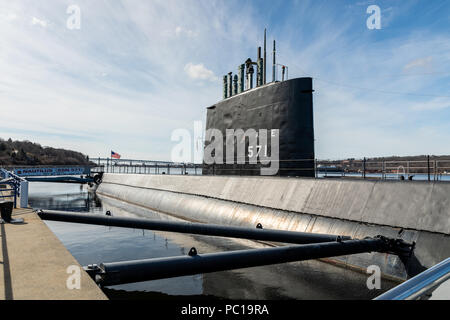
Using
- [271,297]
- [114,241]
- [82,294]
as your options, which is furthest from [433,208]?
[114,241]

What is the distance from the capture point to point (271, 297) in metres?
6.15

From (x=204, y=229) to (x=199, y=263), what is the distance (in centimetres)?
248

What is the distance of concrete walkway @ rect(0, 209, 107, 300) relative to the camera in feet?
12.3

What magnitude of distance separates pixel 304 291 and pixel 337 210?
110 inches

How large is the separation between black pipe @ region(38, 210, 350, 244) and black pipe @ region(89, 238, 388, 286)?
2.73 feet

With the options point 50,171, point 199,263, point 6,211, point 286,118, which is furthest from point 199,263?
point 50,171

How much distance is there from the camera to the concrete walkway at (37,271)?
12.3ft

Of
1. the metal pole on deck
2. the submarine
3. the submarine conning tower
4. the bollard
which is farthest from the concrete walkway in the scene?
the submarine conning tower

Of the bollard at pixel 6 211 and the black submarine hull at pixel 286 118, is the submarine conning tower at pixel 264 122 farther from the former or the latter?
the bollard at pixel 6 211

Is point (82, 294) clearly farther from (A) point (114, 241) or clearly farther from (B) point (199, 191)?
(B) point (199, 191)

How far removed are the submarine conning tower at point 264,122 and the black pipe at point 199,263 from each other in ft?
16.2

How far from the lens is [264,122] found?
1178 centimetres

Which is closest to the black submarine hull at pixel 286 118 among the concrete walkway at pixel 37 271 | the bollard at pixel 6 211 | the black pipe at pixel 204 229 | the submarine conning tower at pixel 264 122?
the submarine conning tower at pixel 264 122

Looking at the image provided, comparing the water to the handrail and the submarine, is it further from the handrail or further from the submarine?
the handrail
